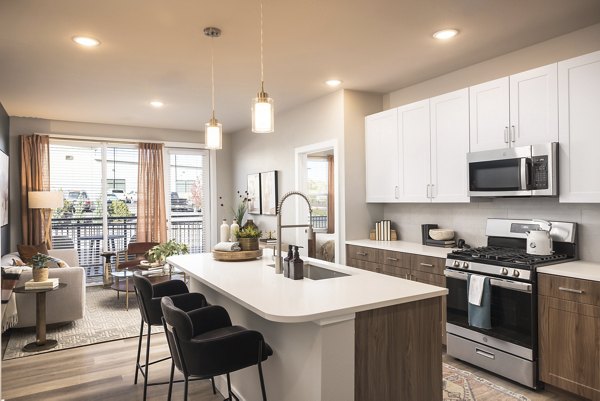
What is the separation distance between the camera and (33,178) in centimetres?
618

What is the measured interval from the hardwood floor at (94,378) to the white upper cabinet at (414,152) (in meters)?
1.67

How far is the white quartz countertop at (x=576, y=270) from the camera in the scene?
259 centimetres

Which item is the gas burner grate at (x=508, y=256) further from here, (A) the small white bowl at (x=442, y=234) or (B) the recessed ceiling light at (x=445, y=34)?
(B) the recessed ceiling light at (x=445, y=34)

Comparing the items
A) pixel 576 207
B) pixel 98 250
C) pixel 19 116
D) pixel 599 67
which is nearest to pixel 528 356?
pixel 576 207

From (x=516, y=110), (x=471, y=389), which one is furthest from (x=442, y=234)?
(x=471, y=389)

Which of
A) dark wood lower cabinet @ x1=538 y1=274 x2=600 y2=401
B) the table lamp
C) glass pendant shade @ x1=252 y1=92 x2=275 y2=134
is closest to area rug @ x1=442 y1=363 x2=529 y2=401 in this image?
dark wood lower cabinet @ x1=538 y1=274 x2=600 y2=401

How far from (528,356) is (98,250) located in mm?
6414

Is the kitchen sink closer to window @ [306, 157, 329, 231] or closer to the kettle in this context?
the kettle

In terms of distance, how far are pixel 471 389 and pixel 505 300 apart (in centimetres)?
70

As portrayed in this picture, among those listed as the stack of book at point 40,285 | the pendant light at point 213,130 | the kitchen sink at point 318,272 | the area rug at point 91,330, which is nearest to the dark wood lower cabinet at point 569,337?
the kitchen sink at point 318,272

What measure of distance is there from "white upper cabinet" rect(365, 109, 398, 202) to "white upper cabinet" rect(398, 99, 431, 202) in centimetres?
9

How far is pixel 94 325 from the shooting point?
15.0ft

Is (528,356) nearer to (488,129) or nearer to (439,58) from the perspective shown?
(488,129)

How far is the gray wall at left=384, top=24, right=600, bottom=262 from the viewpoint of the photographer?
3117 millimetres
